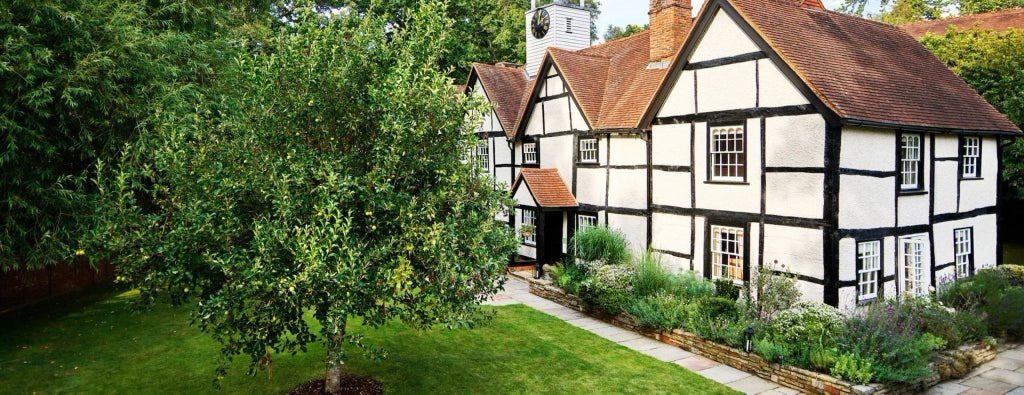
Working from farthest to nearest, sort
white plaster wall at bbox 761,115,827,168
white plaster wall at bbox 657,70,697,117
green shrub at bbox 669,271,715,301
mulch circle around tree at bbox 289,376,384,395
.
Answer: white plaster wall at bbox 657,70,697,117, green shrub at bbox 669,271,715,301, white plaster wall at bbox 761,115,827,168, mulch circle around tree at bbox 289,376,384,395

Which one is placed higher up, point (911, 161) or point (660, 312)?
point (911, 161)

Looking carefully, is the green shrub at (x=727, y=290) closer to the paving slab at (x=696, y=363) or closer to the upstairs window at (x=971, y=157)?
the paving slab at (x=696, y=363)

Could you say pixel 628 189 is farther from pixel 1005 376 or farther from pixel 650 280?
pixel 1005 376

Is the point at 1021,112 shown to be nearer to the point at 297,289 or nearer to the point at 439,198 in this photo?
the point at 439,198

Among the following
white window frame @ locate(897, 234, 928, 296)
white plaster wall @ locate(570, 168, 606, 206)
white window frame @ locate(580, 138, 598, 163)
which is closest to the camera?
white window frame @ locate(897, 234, 928, 296)

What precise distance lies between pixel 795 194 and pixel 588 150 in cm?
794

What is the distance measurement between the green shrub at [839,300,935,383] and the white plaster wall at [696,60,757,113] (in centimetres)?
580

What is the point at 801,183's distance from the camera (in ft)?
45.3

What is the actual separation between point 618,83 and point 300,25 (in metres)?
14.2

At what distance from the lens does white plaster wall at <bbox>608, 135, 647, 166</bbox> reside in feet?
59.5

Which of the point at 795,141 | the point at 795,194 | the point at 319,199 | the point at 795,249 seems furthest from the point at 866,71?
the point at 319,199

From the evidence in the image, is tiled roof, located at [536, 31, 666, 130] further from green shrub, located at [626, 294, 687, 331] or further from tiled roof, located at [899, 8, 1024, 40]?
tiled roof, located at [899, 8, 1024, 40]

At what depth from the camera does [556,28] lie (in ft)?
81.5

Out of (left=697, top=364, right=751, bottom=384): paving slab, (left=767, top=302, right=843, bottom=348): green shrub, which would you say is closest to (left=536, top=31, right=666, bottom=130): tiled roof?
(left=767, top=302, right=843, bottom=348): green shrub
